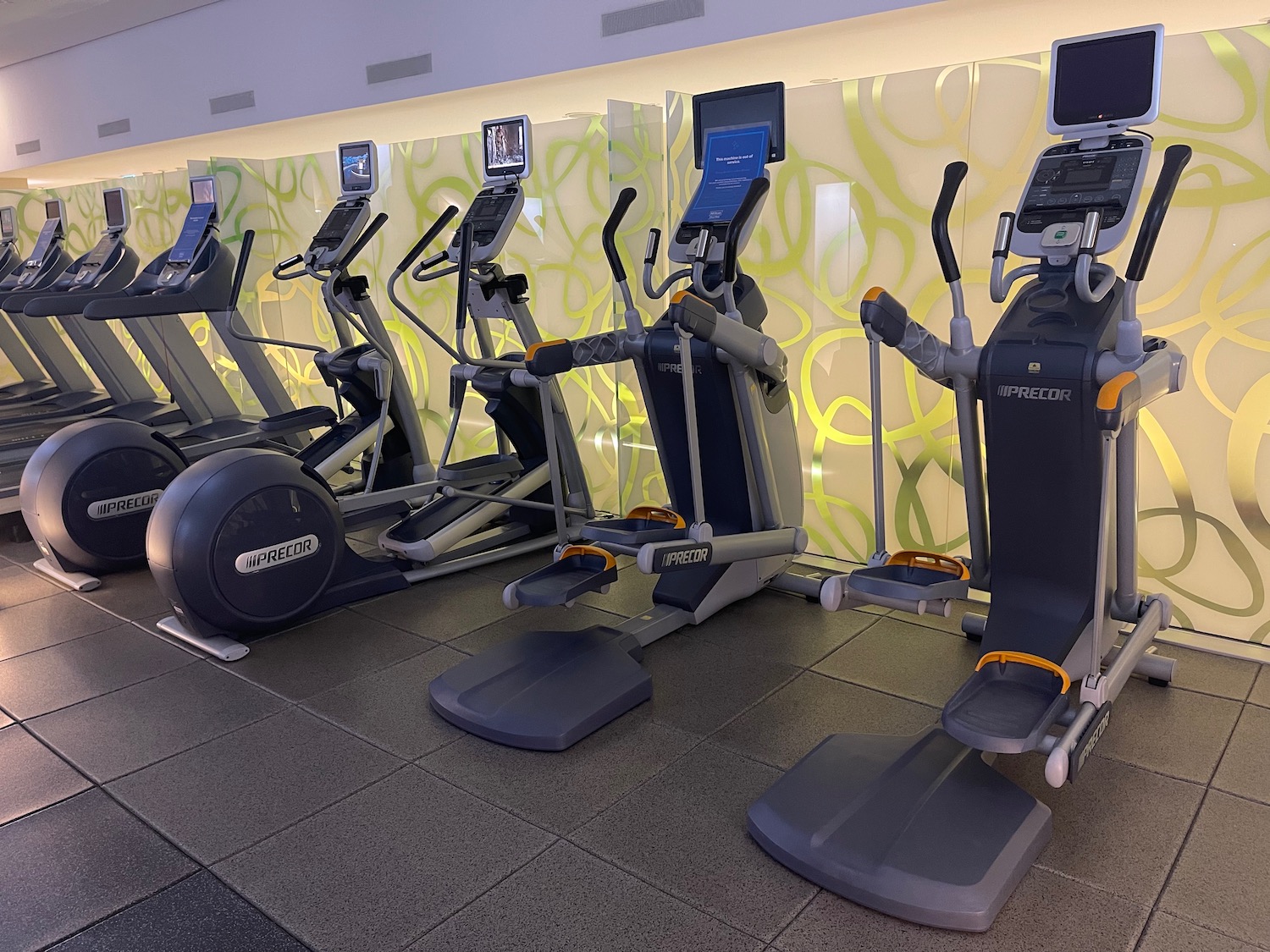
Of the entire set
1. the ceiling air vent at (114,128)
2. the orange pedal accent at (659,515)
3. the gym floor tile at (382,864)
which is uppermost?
the ceiling air vent at (114,128)

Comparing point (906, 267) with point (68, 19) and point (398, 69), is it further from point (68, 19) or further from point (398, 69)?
point (68, 19)

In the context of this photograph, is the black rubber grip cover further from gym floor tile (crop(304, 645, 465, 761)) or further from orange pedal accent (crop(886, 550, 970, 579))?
gym floor tile (crop(304, 645, 465, 761))

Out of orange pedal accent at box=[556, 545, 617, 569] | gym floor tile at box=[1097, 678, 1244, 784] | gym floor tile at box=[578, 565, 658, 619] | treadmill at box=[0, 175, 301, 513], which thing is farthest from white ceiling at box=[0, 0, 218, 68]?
gym floor tile at box=[1097, 678, 1244, 784]

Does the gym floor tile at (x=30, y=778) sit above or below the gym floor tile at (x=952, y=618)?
above

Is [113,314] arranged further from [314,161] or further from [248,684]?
[248,684]

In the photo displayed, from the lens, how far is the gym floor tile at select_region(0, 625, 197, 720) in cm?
327

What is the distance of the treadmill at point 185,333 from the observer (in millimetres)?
5254

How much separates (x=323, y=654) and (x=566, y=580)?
3.52 feet

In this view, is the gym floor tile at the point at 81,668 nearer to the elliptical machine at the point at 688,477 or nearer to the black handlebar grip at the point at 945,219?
the elliptical machine at the point at 688,477

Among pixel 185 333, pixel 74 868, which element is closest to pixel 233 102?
pixel 185 333

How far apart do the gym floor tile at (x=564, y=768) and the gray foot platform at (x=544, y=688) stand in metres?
0.04

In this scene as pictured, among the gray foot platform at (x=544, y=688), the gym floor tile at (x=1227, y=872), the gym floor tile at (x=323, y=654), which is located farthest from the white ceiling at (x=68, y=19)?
the gym floor tile at (x=1227, y=872)

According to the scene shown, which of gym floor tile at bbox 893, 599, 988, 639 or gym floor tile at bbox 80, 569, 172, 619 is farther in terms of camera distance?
gym floor tile at bbox 80, 569, 172, 619

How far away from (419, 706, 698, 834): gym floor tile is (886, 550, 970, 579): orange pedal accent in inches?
33.7
